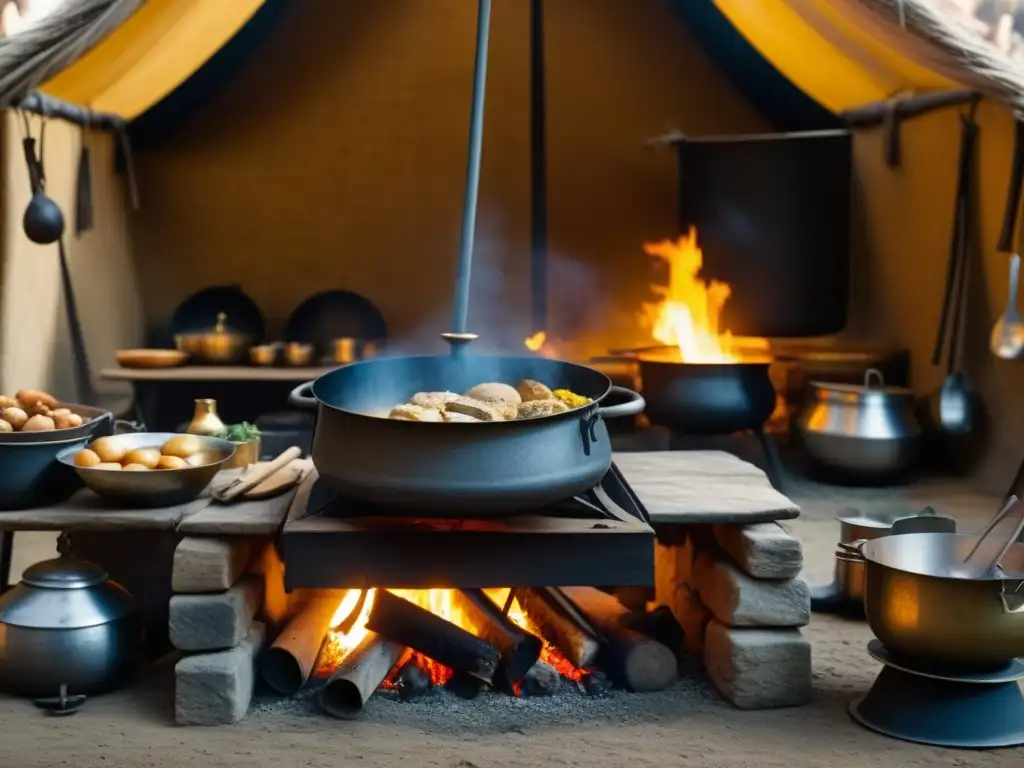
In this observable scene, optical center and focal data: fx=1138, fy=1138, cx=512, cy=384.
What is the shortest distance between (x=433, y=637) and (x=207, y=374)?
3.19 meters

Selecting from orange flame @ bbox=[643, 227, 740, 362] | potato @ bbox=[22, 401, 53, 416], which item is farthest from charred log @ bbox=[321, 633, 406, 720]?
orange flame @ bbox=[643, 227, 740, 362]

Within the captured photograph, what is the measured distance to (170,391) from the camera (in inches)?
247

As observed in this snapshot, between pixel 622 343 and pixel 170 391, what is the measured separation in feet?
8.83

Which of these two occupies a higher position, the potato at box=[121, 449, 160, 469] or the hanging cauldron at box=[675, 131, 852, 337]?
the hanging cauldron at box=[675, 131, 852, 337]

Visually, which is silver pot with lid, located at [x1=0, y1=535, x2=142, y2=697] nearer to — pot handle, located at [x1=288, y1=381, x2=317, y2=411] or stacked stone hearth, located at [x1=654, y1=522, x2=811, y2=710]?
pot handle, located at [x1=288, y1=381, x2=317, y2=411]

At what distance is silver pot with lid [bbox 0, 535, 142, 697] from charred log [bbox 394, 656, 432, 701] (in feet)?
2.25

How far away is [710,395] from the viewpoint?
4.82 meters

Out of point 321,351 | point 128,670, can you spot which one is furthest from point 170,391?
point 128,670

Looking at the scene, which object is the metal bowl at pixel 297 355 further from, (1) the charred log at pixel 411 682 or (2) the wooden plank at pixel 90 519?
(1) the charred log at pixel 411 682

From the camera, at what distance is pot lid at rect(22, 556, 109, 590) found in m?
2.82

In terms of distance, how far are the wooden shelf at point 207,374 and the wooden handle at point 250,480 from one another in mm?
2502

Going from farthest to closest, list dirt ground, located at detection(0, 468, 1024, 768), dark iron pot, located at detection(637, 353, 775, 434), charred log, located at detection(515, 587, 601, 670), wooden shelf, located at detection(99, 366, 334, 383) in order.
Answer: wooden shelf, located at detection(99, 366, 334, 383), dark iron pot, located at detection(637, 353, 775, 434), charred log, located at detection(515, 587, 601, 670), dirt ground, located at detection(0, 468, 1024, 768)

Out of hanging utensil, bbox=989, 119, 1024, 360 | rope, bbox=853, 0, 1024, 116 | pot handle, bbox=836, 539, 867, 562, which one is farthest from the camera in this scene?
hanging utensil, bbox=989, 119, 1024, 360

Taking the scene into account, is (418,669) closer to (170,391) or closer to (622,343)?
(170,391)
